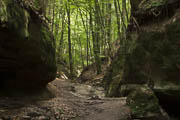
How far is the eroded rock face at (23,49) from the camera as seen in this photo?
4.72 metres

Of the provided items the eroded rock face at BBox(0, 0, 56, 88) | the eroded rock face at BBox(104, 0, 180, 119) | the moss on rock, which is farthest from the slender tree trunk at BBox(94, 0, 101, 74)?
the moss on rock

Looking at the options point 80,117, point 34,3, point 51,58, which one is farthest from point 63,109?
point 34,3

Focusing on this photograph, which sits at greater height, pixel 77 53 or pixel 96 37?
pixel 96 37

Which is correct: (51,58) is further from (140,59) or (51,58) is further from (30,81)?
(140,59)

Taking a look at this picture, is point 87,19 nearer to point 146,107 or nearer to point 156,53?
point 156,53

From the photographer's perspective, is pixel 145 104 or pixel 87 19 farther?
pixel 87 19

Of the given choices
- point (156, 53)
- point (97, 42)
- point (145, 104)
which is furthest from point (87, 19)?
point (145, 104)

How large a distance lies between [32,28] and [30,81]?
2338 millimetres

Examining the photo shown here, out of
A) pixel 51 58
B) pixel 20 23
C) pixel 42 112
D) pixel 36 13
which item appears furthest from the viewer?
pixel 51 58

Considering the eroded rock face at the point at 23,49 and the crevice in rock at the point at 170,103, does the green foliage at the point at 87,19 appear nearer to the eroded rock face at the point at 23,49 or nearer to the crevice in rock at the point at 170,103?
the eroded rock face at the point at 23,49

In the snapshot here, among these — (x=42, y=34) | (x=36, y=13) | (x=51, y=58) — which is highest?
(x=36, y=13)

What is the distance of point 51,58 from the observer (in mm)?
7848

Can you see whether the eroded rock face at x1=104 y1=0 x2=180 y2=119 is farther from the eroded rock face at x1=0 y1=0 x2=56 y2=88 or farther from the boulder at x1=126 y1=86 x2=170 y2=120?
the eroded rock face at x1=0 y1=0 x2=56 y2=88

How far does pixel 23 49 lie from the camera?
5711 millimetres
